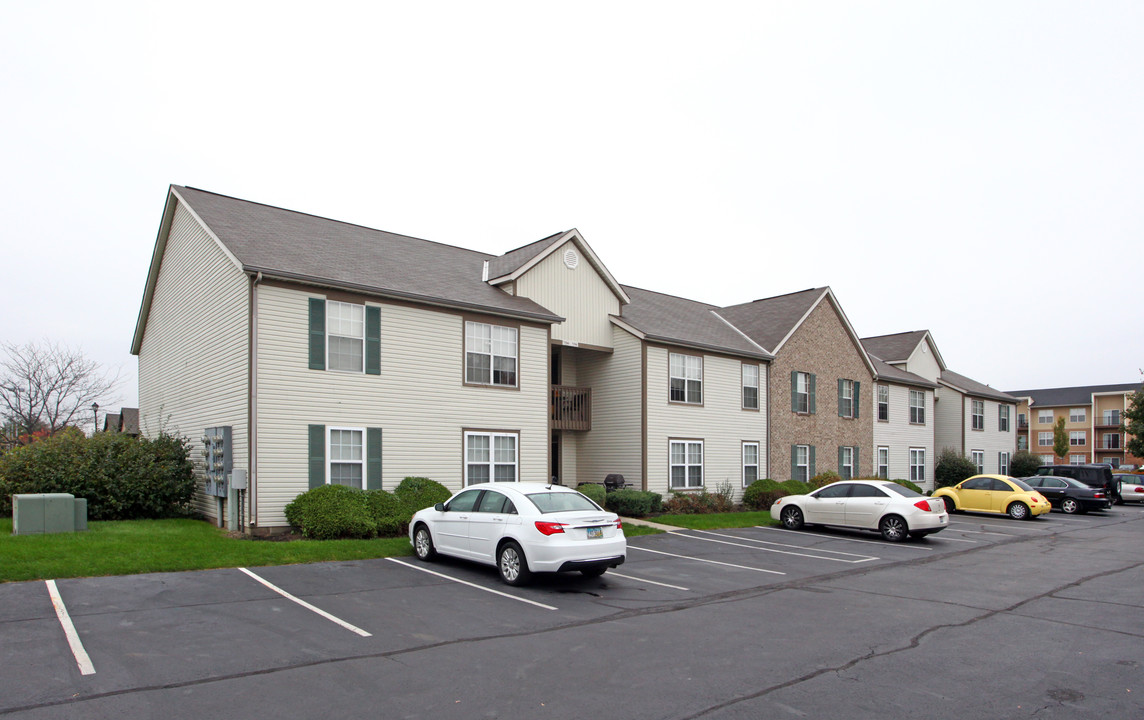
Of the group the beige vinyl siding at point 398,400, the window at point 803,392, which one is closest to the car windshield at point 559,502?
the beige vinyl siding at point 398,400

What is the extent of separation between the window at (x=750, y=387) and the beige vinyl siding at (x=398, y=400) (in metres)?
9.37

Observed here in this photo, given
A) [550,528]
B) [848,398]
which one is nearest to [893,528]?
[550,528]

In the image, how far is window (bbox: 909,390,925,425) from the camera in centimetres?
3747

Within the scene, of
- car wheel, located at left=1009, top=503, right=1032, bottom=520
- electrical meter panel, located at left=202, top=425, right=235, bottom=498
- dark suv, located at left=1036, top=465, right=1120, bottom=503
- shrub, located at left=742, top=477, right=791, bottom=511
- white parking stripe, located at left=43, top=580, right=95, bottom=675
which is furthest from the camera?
dark suv, located at left=1036, top=465, right=1120, bottom=503

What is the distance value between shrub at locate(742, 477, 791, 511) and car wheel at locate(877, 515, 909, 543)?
6888 millimetres

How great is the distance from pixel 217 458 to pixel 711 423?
51.2 feet

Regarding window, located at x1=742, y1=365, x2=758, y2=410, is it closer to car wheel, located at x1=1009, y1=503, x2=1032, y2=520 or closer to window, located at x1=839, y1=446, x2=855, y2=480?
window, located at x1=839, y1=446, x2=855, y2=480

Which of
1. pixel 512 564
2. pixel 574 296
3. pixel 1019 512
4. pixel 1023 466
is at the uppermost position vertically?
pixel 574 296

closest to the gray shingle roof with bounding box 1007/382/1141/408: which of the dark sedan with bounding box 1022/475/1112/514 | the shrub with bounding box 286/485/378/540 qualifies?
the dark sedan with bounding box 1022/475/1112/514

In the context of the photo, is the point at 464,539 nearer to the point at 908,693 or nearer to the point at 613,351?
the point at 908,693

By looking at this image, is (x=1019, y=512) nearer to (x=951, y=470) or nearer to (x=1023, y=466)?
(x=951, y=470)

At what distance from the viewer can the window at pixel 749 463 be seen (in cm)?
2734

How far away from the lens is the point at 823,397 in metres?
30.9

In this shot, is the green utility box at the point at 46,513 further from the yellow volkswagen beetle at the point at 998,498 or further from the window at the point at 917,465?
the window at the point at 917,465
